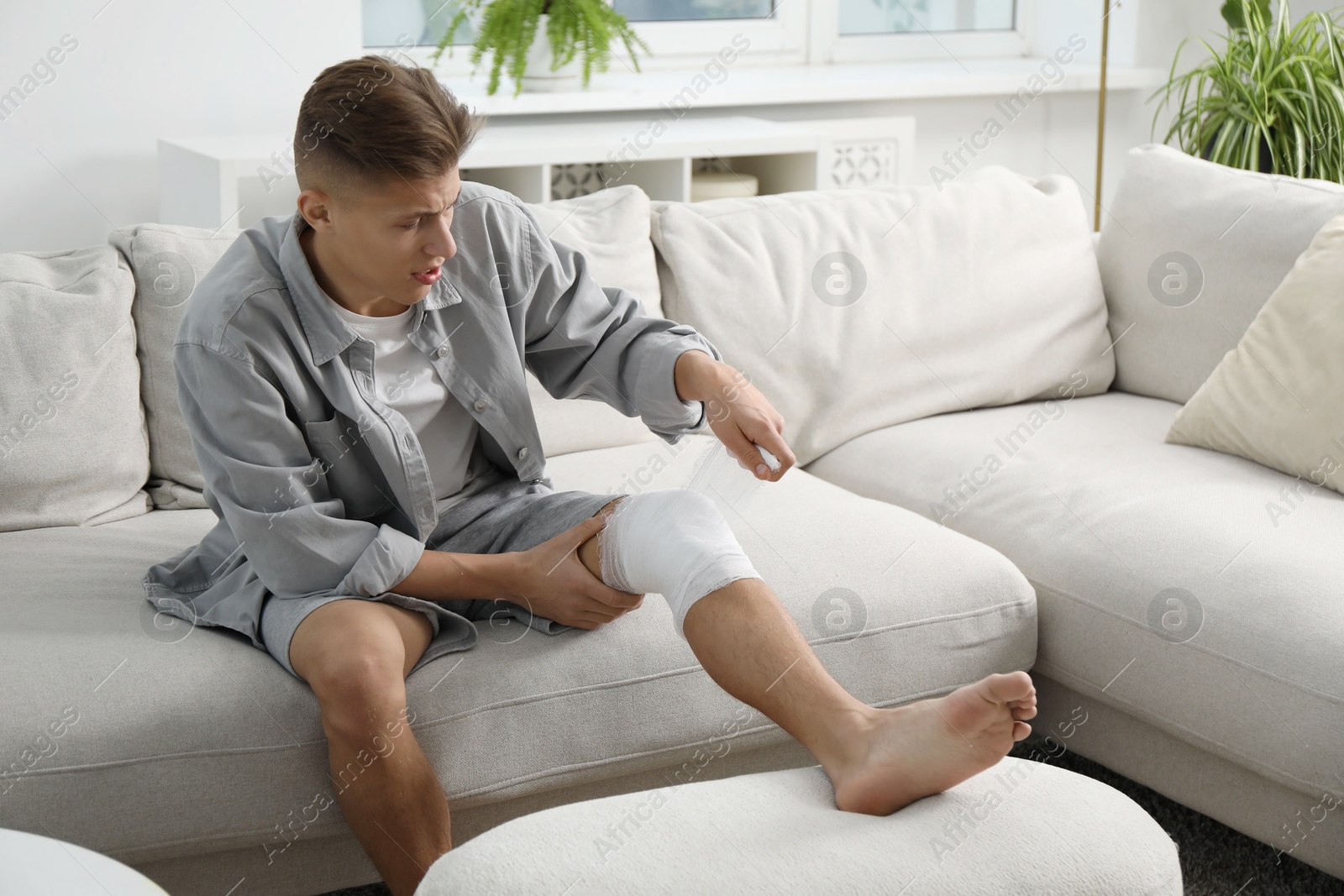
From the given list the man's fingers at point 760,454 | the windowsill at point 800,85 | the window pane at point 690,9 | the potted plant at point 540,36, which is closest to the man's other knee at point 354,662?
the man's fingers at point 760,454

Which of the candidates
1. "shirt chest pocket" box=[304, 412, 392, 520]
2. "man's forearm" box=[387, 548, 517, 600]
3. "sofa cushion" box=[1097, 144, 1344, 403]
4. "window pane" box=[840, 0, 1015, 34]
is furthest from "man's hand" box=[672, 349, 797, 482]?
"window pane" box=[840, 0, 1015, 34]

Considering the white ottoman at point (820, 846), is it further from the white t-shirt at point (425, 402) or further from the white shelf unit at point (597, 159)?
the white shelf unit at point (597, 159)

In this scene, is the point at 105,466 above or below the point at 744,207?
below

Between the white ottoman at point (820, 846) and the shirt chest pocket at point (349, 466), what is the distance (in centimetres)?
49

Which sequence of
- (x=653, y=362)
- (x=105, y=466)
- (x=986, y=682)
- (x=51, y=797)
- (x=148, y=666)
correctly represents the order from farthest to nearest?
(x=105, y=466)
(x=653, y=362)
(x=148, y=666)
(x=51, y=797)
(x=986, y=682)

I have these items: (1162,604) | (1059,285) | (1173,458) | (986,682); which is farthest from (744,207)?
(986,682)

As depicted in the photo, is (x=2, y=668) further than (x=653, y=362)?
No

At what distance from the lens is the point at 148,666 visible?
129 centimetres

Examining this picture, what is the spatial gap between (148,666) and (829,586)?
76cm

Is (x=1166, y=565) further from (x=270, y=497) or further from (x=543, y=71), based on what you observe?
(x=543, y=71)

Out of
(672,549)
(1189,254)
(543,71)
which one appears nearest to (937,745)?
(672,549)

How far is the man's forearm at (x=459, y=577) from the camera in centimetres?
136

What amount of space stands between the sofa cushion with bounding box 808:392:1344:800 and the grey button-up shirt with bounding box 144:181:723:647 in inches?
21.1

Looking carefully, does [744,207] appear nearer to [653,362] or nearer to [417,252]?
[653,362]
